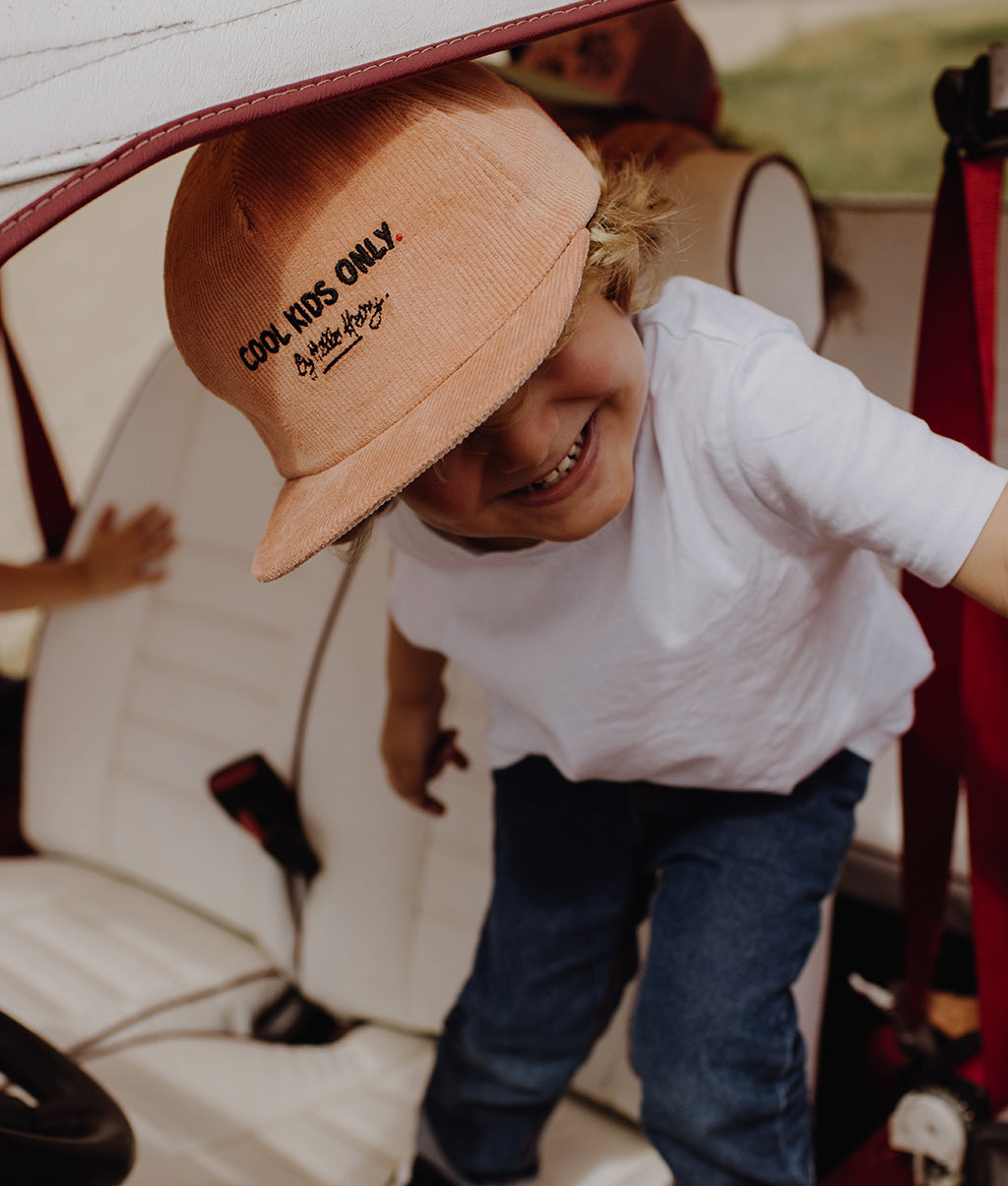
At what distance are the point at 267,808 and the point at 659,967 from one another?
19.4 inches

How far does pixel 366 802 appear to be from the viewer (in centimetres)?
118

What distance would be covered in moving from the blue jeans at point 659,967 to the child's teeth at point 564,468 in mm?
305

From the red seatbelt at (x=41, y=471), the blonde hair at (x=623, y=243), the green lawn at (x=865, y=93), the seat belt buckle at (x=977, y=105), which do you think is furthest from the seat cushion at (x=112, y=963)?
the green lawn at (x=865, y=93)

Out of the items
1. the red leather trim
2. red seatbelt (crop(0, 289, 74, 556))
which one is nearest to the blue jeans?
the red leather trim

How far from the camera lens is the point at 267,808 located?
46.7 inches

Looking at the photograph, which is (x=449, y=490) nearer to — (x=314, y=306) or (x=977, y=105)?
(x=314, y=306)

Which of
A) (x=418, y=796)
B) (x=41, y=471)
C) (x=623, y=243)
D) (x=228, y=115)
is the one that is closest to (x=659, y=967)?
(x=418, y=796)

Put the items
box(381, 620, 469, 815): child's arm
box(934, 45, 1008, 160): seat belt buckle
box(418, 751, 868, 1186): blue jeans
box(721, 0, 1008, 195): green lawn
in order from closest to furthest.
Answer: box(934, 45, 1008, 160): seat belt buckle
box(418, 751, 868, 1186): blue jeans
box(381, 620, 469, 815): child's arm
box(721, 0, 1008, 195): green lawn

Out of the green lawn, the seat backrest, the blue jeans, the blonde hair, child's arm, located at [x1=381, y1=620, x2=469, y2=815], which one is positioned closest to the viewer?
the blonde hair

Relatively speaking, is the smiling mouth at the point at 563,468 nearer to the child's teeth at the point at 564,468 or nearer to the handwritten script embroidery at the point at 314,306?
the child's teeth at the point at 564,468

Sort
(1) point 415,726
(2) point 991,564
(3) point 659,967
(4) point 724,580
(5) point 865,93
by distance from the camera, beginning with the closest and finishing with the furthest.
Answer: (2) point 991,564, (4) point 724,580, (3) point 659,967, (1) point 415,726, (5) point 865,93

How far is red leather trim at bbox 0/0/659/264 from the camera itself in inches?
17.5

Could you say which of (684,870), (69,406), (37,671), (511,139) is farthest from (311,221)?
(69,406)

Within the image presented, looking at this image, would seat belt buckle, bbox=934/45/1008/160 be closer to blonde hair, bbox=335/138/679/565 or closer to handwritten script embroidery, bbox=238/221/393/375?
blonde hair, bbox=335/138/679/565
